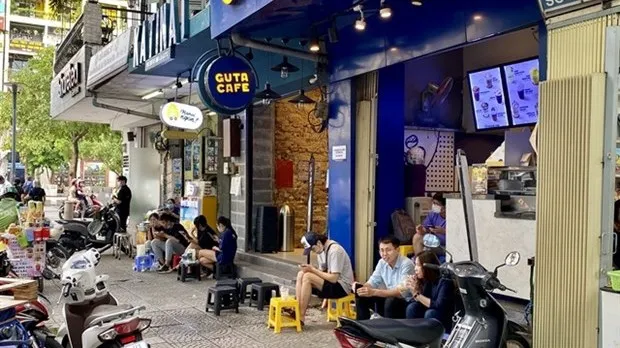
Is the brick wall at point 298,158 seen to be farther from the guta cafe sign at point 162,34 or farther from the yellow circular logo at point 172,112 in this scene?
the guta cafe sign at point 162,34

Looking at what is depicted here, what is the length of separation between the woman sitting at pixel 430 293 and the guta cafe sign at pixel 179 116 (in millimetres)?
5869

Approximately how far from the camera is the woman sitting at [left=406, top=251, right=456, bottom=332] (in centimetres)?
491

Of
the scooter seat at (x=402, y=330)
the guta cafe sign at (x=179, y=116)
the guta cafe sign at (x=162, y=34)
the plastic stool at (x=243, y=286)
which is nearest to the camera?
the scooter seat at (x=402, y=330)

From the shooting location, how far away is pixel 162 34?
897 cm

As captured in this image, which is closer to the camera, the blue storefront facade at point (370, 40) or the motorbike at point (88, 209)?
the blue storefront facade at point (370, 40)

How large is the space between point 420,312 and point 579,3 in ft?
9.52

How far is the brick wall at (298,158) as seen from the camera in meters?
11.5

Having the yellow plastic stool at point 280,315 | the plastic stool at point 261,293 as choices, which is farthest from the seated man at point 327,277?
the plastic stool at point 261,293

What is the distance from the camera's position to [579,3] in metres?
4.12

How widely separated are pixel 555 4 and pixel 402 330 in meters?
2.58

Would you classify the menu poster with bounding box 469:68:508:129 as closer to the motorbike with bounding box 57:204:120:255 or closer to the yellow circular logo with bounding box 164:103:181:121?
the yellow circular logo with bounding box 164:103:181:121

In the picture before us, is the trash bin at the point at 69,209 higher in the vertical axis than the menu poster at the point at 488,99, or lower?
lower

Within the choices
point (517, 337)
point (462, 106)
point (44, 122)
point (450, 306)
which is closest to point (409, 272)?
point (450, 306)

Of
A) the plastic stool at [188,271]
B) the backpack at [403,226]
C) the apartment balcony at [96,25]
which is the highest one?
the apartment balcony at [96,25]
